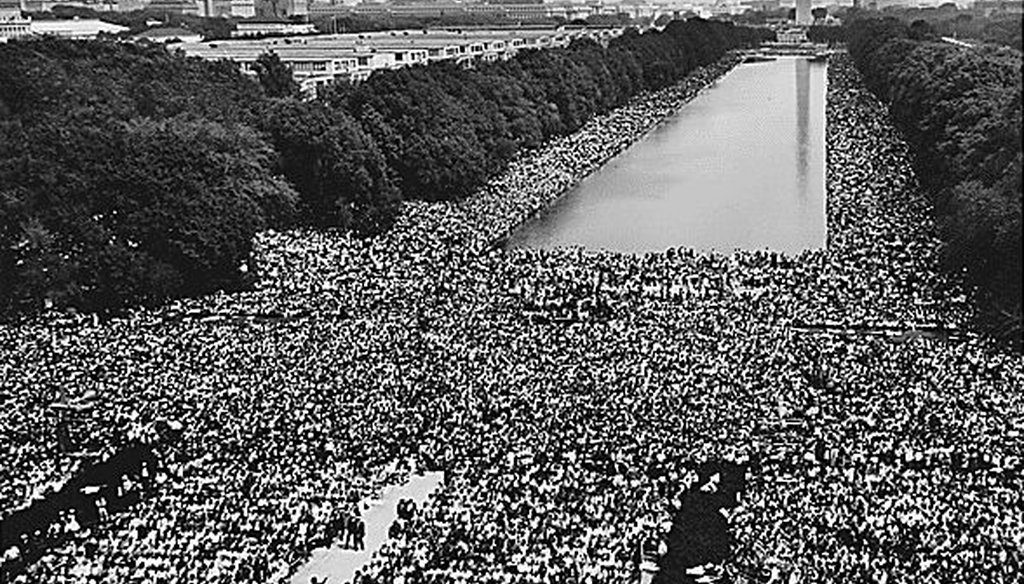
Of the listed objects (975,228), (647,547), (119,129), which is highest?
(119,129)

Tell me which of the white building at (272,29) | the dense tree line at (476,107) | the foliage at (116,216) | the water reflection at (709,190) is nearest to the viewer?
the foliage at (116,216)

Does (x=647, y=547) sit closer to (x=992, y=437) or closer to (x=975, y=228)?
(x=992, y=437)

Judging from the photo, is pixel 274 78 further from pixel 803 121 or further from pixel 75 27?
pixel 75 27

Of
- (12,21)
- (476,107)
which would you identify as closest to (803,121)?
(476,107)

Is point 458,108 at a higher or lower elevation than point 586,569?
higher

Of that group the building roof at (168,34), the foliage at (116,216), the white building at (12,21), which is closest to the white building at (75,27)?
the white building at (12,21)

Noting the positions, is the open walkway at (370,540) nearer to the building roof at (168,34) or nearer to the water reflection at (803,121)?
the water reflection at (803,121)

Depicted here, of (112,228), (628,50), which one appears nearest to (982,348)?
(112,228)

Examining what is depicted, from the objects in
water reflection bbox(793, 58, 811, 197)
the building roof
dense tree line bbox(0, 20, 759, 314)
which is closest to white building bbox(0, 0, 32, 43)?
the building roof

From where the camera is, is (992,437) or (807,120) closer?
(992,437)
